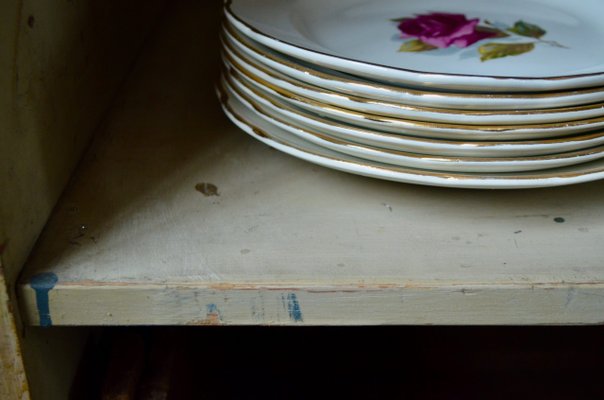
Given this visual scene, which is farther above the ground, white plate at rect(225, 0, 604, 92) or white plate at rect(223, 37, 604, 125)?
white plate at rect(223, 37, 604, 125)

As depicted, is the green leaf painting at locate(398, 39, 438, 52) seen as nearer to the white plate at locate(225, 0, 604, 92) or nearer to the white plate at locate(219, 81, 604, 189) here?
the white plate at locate(225, 0, 604, 92)

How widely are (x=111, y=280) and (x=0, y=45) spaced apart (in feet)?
0.37

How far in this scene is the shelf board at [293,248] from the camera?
353mm

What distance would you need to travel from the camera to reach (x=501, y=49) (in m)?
0.48

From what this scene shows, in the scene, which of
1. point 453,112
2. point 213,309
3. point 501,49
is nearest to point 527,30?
point 501,49

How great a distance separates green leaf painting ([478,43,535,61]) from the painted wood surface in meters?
0.24

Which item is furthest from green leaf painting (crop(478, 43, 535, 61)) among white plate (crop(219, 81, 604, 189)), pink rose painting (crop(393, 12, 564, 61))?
white plate (crop(219, 81, 604, 189))

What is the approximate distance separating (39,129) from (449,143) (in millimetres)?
197

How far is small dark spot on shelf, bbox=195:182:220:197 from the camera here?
1.39 ft
